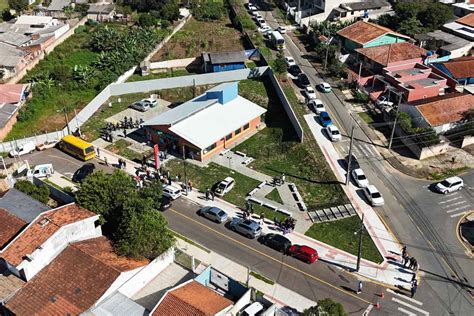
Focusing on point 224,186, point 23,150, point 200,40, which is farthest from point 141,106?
point 200,40

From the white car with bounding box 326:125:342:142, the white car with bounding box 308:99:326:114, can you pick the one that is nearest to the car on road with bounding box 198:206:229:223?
the white car with bounding box 326:125:342:142

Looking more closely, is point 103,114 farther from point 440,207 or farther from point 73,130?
point 440,207

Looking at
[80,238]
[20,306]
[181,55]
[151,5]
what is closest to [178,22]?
[151,5]

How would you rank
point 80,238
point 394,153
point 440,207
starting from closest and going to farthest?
point 80,238 < point 440,207 < point 394,153

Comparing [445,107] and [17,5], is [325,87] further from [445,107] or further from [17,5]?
[17,5]

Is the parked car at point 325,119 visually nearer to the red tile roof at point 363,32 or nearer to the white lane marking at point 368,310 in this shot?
the red tile roof at point 363,32
